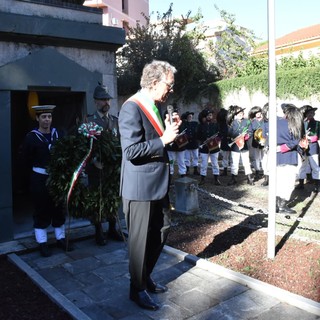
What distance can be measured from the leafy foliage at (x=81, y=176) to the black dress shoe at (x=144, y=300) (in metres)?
1.57

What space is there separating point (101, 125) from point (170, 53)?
15.0 metres

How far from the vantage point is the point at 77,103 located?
21.2 feet

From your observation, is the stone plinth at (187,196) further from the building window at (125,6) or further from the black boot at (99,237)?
the building window at (125,6)

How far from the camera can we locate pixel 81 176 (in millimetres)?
4988

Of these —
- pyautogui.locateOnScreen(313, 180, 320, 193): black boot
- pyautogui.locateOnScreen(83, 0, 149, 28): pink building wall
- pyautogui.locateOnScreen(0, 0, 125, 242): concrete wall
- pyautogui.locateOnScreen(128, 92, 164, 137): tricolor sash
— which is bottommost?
pyautogui.locateOnScreen(313, 180, 320, 193): black boot

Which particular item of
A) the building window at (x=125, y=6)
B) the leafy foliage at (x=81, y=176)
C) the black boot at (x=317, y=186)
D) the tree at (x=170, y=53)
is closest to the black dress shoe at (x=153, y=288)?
the leafy foliage at (x=81, y=176)

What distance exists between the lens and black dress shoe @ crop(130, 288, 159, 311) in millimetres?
3516

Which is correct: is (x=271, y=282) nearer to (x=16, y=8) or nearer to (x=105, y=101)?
(x=105, y=101)

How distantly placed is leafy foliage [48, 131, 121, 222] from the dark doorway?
0.41 m

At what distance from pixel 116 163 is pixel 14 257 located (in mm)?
1691

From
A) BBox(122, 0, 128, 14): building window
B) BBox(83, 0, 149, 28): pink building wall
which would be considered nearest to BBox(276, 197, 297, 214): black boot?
BBox(83, 0, 149, 28): pink building wall

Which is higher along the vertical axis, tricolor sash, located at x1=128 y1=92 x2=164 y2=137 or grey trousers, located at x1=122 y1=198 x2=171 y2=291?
tricolor sash, located at x1=128 y1=92 x2=164 y2=137

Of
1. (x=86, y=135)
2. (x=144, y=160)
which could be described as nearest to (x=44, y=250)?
(x=86, y=135)

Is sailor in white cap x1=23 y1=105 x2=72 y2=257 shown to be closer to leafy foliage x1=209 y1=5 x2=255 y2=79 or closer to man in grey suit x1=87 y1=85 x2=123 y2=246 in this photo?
man in grey suit x1=87 y1=85 x2=123 y2=246
